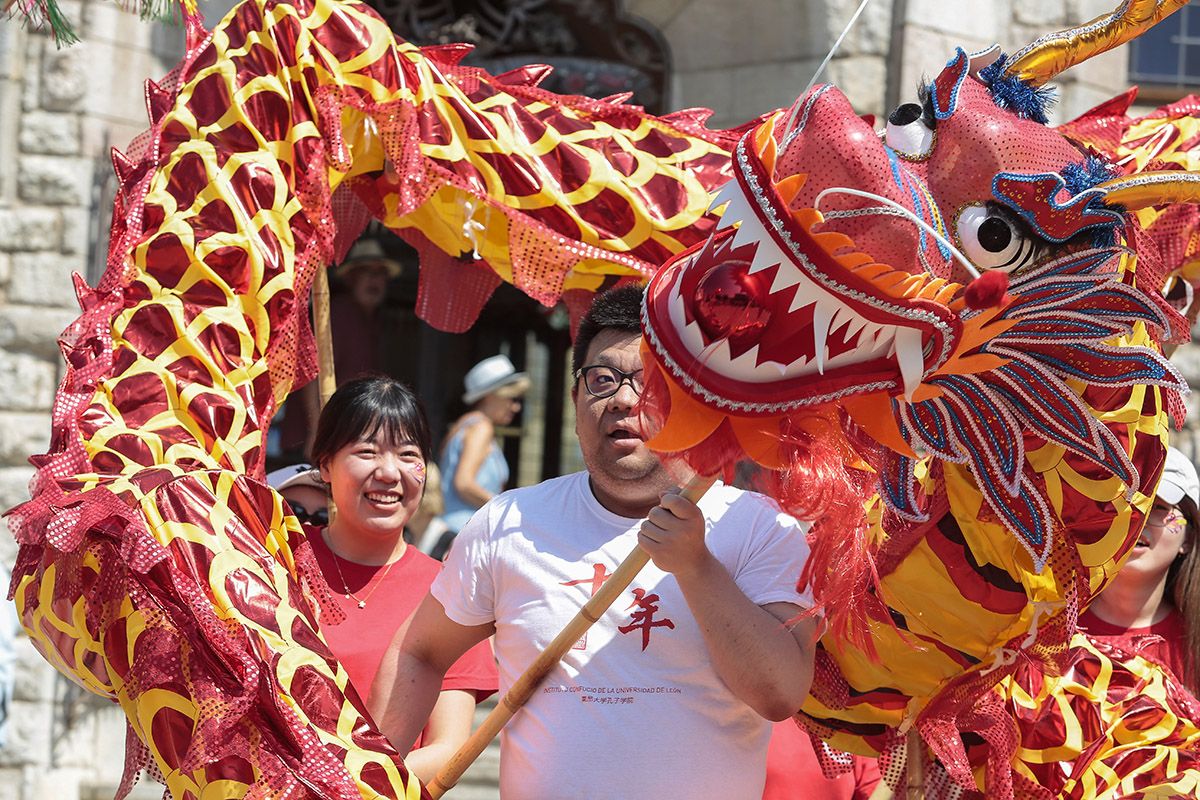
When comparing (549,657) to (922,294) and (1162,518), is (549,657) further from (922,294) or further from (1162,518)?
(1162,518)

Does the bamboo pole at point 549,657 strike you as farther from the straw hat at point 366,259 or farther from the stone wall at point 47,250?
the straw hat at point 366,259

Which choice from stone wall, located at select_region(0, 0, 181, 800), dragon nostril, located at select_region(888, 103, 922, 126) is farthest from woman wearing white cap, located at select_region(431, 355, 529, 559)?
dragon nostril, located at select_region(888, 103, 922, 126)

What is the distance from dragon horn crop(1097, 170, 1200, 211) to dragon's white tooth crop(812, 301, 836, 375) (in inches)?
21.5

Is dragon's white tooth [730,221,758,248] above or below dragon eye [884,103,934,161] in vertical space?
below

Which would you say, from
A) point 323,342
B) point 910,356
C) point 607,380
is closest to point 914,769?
point 607,380

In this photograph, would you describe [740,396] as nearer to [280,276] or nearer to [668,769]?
[668,769]

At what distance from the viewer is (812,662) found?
2559 millimetres

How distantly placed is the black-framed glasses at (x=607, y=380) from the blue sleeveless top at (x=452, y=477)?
3491 millimetres

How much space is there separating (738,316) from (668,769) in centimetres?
75

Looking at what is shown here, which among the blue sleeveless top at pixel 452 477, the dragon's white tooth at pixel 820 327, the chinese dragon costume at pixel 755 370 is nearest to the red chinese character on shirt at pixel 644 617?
the chinese dragon costume at pixel 755 370

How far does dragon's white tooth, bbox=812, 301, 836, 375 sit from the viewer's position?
2285 millimetres

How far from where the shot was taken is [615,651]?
2.65 m

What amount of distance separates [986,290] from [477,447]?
14.3ft

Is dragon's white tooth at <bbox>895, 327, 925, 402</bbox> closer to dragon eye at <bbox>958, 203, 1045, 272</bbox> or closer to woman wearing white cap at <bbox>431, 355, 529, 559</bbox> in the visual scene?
dragon eye at <bbox>958, 203, 1045, 272</bbox>
